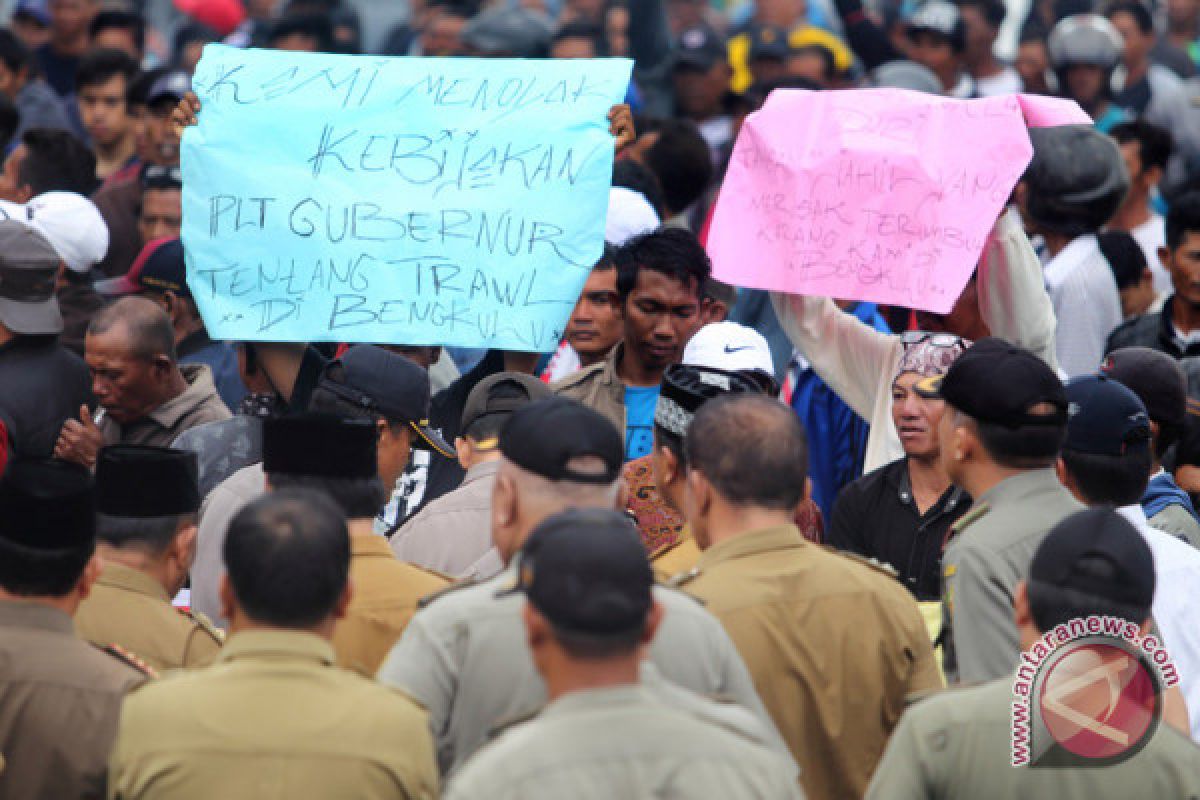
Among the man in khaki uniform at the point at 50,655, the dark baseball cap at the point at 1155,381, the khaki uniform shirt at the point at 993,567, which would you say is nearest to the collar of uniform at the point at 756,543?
the khaki uniform shirt at the point at 993,567

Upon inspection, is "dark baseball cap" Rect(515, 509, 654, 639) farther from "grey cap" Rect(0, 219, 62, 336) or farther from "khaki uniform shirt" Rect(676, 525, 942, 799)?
"grey cap" Rect(0, 219, 62, 336)

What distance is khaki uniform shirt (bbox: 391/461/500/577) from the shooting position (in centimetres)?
550

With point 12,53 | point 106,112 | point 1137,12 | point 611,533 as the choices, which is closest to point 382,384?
point 611,533

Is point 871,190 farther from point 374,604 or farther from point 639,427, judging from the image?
point 374,604

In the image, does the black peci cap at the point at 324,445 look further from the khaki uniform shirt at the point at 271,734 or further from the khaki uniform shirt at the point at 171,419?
the khaki uniform shirt at the point at 171,419

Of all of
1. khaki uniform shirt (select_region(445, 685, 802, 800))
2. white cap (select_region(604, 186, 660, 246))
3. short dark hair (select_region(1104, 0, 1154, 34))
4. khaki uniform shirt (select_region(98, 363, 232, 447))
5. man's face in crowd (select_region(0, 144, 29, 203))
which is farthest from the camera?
short dark hair (select_region(1104, 0, 1154, 34))

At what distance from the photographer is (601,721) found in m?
3.33

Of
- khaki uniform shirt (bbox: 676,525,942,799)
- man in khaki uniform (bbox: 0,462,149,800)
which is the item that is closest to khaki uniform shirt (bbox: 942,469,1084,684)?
khaki uniform shirt (bbox: 676,525,942,799)

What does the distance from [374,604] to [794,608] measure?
1.03 m

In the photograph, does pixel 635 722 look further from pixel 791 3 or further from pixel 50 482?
pixel 791 3

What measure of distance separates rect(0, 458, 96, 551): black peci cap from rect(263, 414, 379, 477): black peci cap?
588mm

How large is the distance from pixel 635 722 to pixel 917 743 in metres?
0.79

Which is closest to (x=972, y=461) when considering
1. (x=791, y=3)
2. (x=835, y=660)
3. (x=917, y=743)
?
(x=835, y=660)

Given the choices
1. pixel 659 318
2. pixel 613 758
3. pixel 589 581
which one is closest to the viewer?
pixel 613 758
